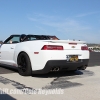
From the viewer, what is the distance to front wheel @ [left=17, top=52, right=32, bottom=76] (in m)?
5.71

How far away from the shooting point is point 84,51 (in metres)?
6.00

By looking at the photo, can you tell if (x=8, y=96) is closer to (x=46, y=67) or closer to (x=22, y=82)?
(x=22, y=82)

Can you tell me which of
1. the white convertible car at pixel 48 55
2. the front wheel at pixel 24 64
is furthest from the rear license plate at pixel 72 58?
the front wheel at pixel 24 64

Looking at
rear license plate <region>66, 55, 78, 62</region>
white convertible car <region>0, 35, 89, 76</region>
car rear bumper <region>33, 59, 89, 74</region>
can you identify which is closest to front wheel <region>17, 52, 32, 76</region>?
white convertible car <region>0, 35, 89, 76</region>

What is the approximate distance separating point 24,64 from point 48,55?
3.36ft

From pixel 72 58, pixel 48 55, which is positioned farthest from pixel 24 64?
pixel 72 58

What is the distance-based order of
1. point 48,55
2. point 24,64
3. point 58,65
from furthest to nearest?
point 24,64 < point 58,65 < point 48,55

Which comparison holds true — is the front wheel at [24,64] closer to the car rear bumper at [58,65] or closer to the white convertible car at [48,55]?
the white convertible car at [48,55]

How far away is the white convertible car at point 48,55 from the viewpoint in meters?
5.35

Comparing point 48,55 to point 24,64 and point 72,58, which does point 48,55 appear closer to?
point 72,58

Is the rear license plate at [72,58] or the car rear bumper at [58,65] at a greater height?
the rear license plate at [72,58]

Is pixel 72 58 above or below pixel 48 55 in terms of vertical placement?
below

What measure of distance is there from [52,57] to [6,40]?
2.80 m

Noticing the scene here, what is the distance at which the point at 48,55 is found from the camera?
5305 millimetres
